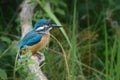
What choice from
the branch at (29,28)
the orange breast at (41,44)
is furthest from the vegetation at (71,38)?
the orange breast at (41,44)

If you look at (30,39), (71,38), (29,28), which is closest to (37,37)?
(30,39)

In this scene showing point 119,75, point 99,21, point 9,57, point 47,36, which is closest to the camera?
point 119,75

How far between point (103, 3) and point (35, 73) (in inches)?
119

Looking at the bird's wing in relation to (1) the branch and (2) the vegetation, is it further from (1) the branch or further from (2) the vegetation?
(2) the vegetation

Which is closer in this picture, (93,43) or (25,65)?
(25,65)

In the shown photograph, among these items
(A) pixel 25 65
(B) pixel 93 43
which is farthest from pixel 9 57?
(A) pixel 25 65

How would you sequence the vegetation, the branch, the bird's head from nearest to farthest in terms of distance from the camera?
the branch
the bird's head
the vegetation

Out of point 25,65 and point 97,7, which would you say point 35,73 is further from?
point 97,7

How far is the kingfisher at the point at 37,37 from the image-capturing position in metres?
3.75

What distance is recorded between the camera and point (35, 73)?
3.18 metres

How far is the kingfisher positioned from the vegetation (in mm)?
240

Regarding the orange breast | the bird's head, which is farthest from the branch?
the bird's head

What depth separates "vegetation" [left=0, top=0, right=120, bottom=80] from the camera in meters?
4.32

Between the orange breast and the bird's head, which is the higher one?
the bird's head
